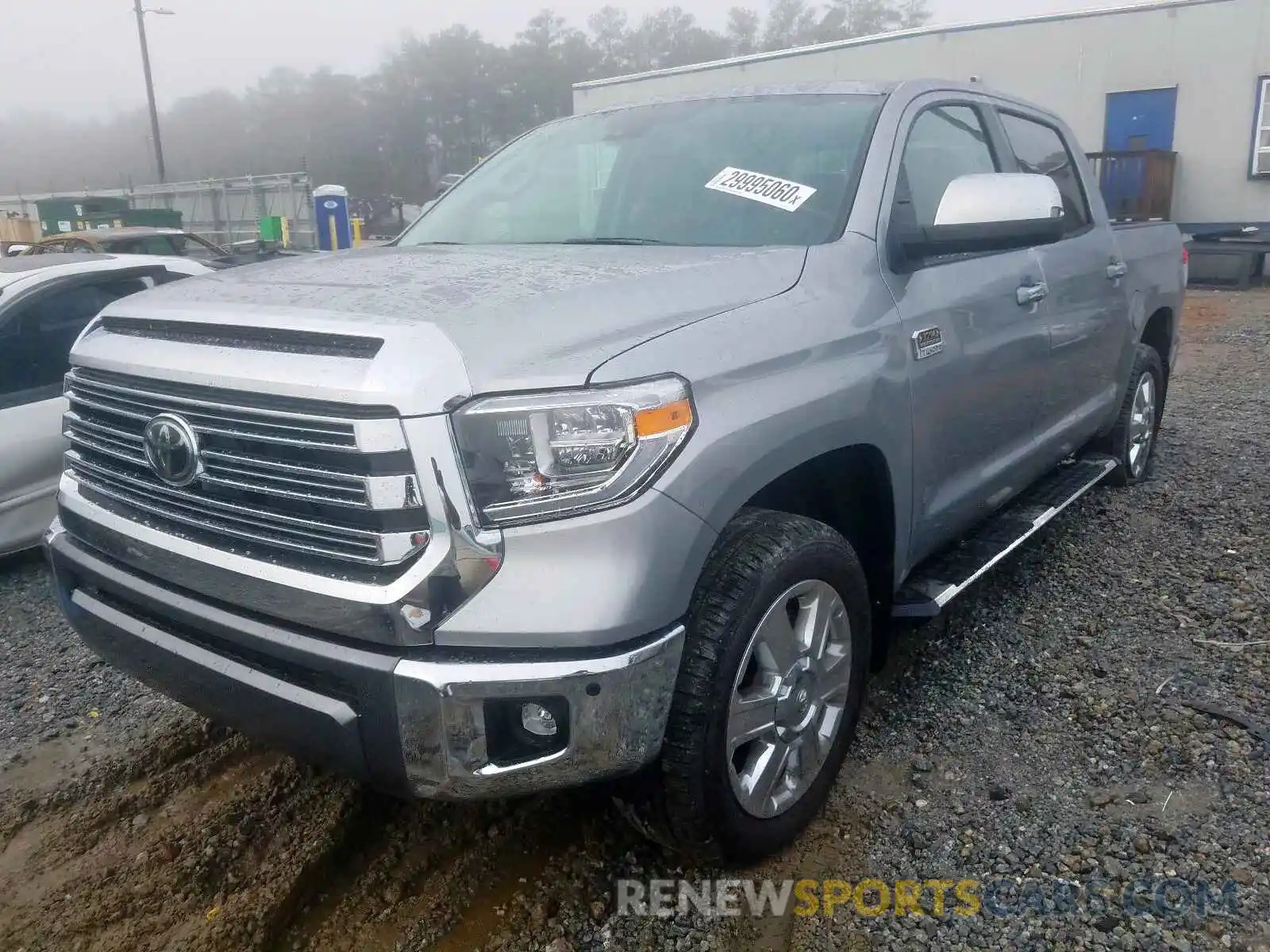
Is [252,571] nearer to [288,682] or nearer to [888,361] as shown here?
[288,682]

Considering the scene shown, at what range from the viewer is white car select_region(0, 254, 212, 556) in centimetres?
458

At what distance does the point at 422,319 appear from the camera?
199 cm

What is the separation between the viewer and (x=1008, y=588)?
4133mm

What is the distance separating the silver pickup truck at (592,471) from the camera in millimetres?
1907

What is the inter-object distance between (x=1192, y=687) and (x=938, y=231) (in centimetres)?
171

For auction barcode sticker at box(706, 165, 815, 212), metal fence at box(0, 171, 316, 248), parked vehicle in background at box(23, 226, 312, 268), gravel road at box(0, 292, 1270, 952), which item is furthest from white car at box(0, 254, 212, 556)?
metal fence at box(0, 171, 316, 248)

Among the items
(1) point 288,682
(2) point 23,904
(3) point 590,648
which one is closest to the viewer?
(3) point 590,648

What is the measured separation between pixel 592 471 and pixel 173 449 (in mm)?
916

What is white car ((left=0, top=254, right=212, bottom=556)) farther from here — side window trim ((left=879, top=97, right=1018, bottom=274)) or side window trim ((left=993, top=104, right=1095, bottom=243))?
side window trim ((left=993, top=104, right=1095, bottom=243))

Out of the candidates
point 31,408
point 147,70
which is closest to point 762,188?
point 31,408

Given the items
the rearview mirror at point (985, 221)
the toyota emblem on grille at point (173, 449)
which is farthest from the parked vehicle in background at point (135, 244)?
the rearview mirror at point (985, 221)

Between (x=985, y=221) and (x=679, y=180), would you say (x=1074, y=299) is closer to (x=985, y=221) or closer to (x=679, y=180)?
(x=985, y=221)

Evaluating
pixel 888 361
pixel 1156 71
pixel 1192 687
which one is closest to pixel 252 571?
pixel 888 361

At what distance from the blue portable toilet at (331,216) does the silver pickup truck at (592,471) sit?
1872 cm
